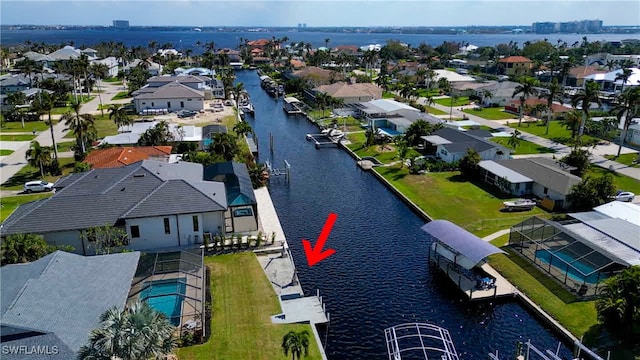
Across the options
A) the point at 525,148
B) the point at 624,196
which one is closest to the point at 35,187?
the point at 624,196

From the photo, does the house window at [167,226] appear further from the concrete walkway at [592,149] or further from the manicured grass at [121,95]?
the manicured grass at [121,95]

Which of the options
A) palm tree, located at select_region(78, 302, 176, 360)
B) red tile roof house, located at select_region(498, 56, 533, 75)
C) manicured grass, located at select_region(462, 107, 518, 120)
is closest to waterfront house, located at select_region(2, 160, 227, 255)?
palm tree, located at select_region(78, 302, 176, 360)

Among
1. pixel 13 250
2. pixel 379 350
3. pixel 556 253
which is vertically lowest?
pixel 379 350

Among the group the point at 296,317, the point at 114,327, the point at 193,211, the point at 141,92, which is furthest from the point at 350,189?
the point at 141,92

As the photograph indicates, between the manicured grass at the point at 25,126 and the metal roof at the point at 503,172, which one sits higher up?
the metal roof at the point at 503,172

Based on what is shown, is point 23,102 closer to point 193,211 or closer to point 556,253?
point 193,211

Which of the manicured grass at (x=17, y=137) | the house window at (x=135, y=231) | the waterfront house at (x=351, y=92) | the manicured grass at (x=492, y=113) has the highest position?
the waterfront house at (x=351, y=92)

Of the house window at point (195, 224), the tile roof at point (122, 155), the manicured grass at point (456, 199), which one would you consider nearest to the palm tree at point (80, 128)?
the tile roof at point (122, 155)
